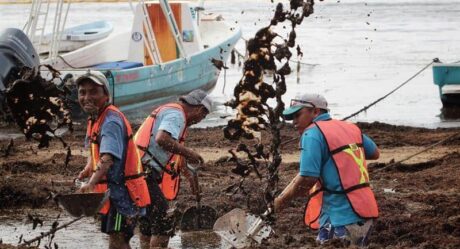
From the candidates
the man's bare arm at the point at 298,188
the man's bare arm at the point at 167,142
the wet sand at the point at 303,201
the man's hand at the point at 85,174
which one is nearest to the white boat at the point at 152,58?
the wet sand at the point at 303,201

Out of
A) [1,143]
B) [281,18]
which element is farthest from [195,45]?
[281,18]

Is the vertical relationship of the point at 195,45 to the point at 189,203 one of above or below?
above

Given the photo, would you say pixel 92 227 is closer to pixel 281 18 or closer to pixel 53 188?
pixel 53 188

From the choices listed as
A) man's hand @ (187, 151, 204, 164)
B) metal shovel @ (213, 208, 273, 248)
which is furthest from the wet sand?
man's hand @ (187, 151, 204, 164)

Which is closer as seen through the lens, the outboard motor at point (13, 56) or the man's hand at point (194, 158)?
the man's hand at point (194, 158)

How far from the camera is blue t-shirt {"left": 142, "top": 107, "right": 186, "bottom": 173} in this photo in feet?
26.0

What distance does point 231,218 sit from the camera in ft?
23.6

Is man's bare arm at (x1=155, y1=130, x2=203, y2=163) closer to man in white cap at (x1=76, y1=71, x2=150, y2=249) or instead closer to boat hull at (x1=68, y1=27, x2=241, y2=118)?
man in white cap at (x1=76, y1=71, x2=150, y2=249)

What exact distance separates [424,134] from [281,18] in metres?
9.52

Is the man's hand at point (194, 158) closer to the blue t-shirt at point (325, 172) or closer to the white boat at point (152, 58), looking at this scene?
the blue t-shirt at point (325, 172)

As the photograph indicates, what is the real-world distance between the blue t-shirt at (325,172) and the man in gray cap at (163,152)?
61.8 inches

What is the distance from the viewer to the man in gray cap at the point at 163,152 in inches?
311

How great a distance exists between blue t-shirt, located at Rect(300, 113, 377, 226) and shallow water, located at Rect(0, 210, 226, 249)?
8.83 ft

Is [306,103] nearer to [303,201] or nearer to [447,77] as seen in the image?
[303,201]
